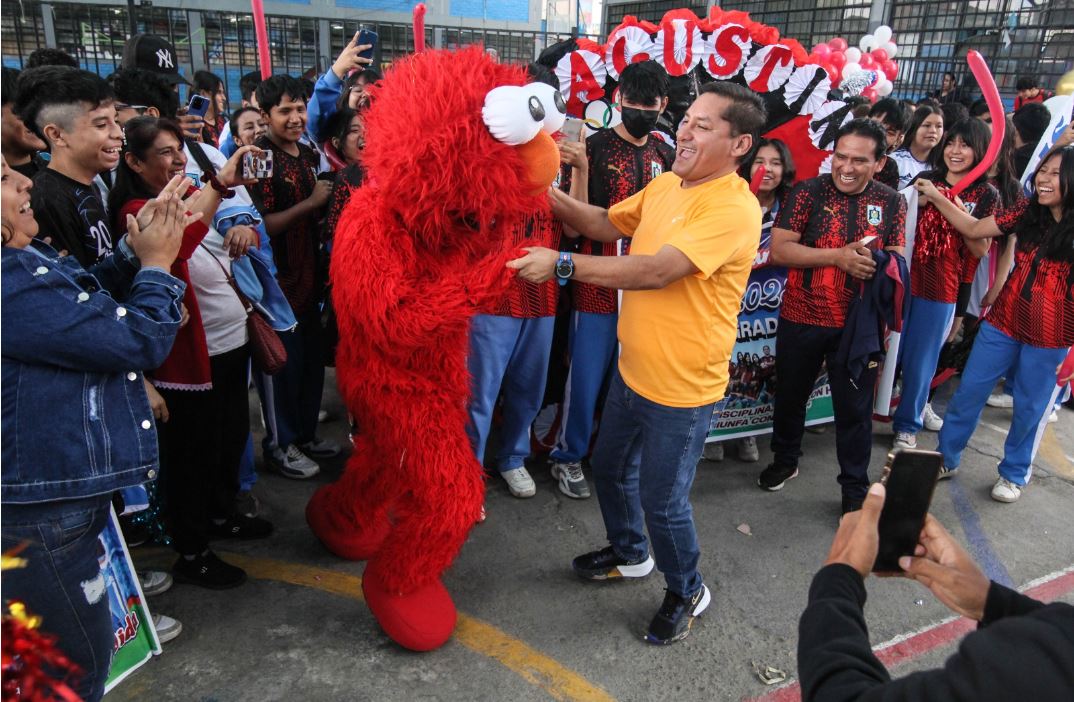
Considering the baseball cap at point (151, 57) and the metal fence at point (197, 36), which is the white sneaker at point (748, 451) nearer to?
the baseball cap at point (151, 57)

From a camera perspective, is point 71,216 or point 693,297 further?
point 693,297

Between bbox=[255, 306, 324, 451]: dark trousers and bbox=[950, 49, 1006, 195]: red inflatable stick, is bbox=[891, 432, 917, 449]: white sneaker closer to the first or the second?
bbox=[950, 49, 1006, 195]: red inflatable stick

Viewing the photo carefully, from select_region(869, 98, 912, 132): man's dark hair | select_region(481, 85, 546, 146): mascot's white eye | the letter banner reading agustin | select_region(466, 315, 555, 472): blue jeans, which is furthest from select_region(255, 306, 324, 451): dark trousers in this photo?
select_region(869, 98, 912, 132): man's dark hair

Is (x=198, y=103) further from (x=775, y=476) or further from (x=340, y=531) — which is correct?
(x=775, y=476)

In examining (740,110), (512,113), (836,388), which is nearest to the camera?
(512,113)

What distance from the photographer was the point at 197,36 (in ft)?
43.1

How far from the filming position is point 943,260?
4074mm

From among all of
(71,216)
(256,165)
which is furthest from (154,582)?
(256,165)

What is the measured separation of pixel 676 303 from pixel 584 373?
1.33 m

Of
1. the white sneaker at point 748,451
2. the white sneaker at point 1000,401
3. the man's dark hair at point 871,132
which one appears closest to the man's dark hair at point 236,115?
the man's dark hair at point 871,132

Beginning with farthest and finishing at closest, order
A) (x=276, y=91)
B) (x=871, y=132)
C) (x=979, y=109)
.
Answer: (x=979, y=109)
(x=276, y=91)
(x=871, y=132)

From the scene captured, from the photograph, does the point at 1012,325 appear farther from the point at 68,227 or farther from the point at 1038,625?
the point at 68,227

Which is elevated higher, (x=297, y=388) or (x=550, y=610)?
(x=297, y=388)

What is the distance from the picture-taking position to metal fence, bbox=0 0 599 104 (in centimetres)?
1113
